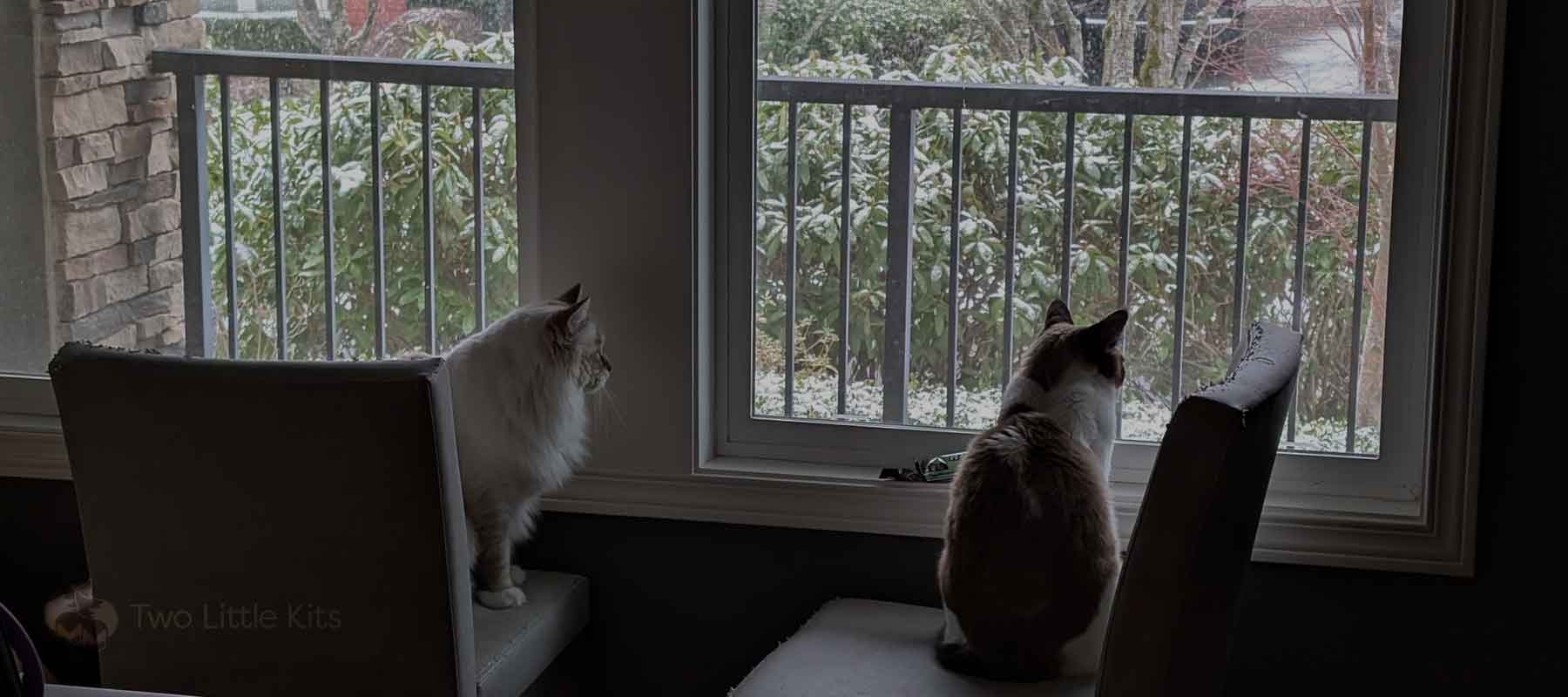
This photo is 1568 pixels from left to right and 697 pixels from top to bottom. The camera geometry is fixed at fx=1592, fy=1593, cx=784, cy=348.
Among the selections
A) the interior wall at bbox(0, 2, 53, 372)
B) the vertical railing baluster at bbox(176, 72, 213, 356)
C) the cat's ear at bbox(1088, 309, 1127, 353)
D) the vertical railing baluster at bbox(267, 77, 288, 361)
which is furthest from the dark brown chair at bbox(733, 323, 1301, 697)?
the interior wall at bbox(0, 2, 53, 372)

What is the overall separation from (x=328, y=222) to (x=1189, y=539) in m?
1.79

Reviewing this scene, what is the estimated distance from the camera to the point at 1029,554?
6.93 ft

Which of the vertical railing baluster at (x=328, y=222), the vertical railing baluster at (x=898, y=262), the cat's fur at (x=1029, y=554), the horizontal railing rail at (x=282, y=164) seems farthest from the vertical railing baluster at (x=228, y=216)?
the cat's fur at (x=1029, y=554)

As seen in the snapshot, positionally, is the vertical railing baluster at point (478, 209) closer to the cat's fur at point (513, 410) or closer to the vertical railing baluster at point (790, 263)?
the cat's fur at point (513, 410)

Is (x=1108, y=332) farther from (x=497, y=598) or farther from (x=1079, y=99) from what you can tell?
(x=497, y=598)

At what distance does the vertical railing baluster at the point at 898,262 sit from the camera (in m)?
2.66

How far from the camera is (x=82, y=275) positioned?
3061 millimetres

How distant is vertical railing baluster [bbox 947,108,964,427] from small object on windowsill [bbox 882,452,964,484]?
0.37 ft

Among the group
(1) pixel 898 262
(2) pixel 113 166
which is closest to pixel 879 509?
(1) pixel 898 262

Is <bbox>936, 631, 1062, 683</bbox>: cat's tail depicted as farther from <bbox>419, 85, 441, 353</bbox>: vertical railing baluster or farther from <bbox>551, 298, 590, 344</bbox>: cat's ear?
<bbox>419, 85, 441, 353</bbox>: vertical railing baluster

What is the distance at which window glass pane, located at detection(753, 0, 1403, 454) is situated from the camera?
8.20 ft

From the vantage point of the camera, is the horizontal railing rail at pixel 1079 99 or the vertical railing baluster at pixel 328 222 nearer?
the horizontal railing rail at pixel 1079 99

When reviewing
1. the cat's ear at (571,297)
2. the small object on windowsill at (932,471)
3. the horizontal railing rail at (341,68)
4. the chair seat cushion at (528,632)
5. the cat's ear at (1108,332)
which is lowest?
the chair seat cushion at (528,632)

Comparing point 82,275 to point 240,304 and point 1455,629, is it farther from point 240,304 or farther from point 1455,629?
point 1455,629
